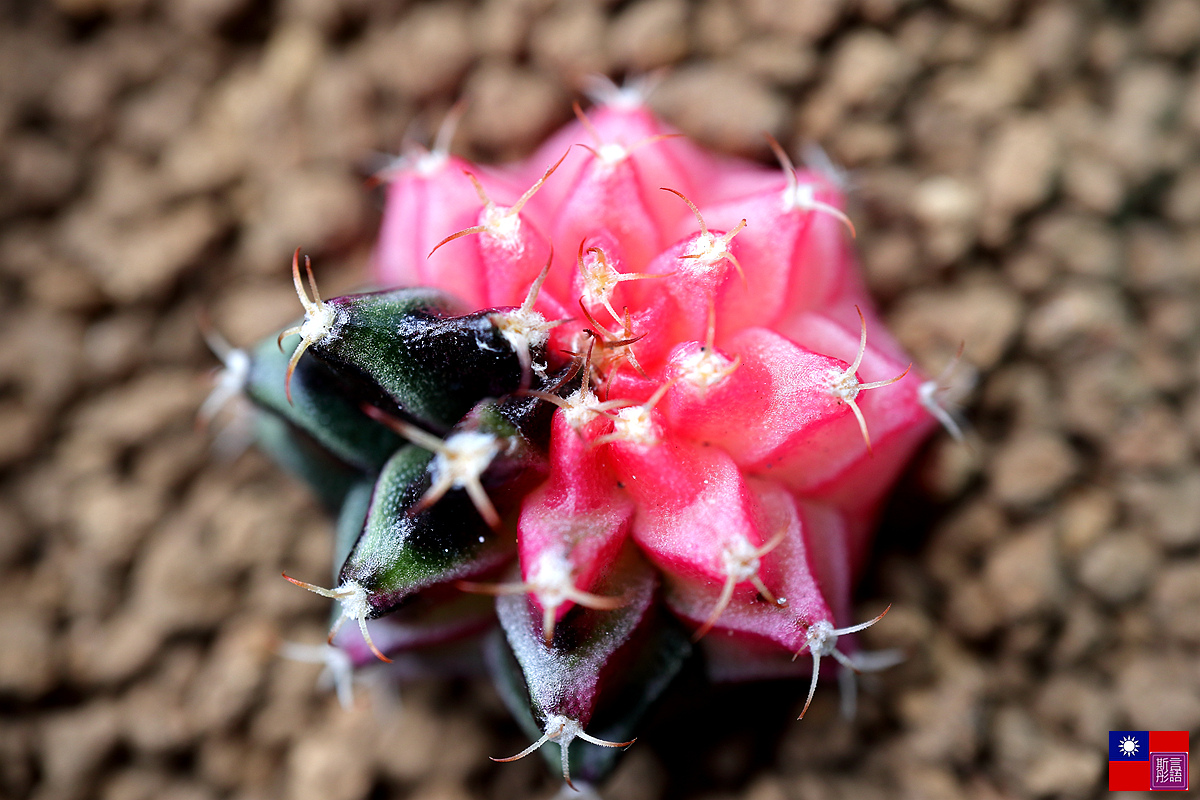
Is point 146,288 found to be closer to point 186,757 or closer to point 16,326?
point 16,326

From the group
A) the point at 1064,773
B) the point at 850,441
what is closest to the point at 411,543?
the point at 850,441

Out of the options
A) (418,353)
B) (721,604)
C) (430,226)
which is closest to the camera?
(721,604)

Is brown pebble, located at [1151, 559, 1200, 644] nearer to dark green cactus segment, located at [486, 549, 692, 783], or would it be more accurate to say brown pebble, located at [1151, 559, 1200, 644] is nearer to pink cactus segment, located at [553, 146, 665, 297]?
dark green cactus segment, located at [486, 549, 692, 783]

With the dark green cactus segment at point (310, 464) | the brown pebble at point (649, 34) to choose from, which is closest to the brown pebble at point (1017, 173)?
the brown pebble at point (649, 34)

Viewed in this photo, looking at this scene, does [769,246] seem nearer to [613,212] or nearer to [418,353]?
[613,212]

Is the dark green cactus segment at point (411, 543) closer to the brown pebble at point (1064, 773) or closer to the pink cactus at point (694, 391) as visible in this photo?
the pink cactus at point (694, 391)

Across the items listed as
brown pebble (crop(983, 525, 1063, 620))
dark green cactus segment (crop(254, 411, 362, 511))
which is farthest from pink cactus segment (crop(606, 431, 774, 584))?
brown pebble (crop(983, 525, 1063, 620))

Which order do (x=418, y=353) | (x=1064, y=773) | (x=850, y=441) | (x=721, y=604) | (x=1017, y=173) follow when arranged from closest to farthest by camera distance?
(x=721, y=604) → (x=418, y=353) → (x=850, y=441) → (x=1064, y=773) → (x=1017, y=173)
